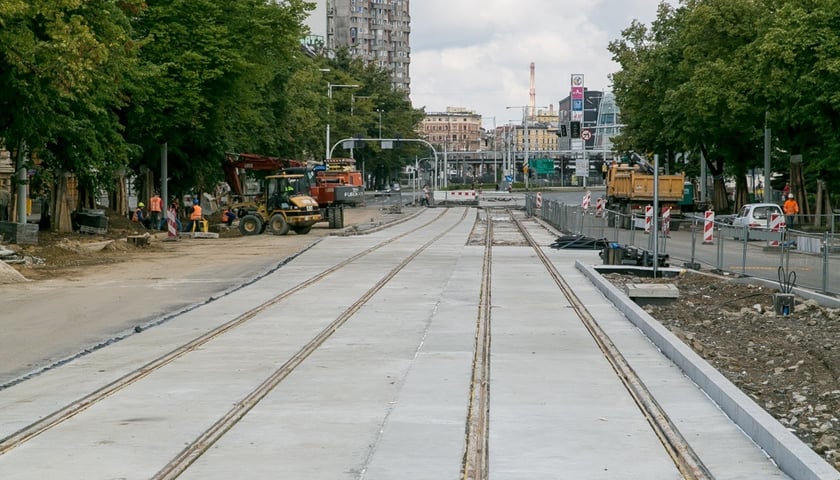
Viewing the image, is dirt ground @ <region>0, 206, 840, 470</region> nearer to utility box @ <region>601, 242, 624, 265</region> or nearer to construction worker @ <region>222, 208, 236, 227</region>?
utility box @ <region>601, 242, 624, 265</region>

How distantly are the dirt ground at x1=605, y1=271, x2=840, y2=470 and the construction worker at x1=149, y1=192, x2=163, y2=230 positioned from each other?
102 ft

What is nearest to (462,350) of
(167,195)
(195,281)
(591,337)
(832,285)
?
(591,337)

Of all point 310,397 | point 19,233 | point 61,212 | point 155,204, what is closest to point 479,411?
→ point 310,397

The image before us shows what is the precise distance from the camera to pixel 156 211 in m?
55.4

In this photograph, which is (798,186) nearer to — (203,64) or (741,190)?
(741,190)

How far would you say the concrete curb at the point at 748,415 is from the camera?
29.0 ft

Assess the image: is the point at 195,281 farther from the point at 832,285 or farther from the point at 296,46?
the point at 296,46

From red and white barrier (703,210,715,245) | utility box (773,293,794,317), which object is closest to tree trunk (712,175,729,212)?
red and white barrier (703,210,715,245)

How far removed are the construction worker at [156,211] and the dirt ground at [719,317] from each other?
10.0 metres

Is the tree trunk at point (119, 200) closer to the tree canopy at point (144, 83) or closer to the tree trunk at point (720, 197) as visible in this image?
the tree canopy at point (144, 83)

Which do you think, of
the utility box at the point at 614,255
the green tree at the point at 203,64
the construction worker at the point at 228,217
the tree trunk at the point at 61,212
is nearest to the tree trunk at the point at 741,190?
the green tree at the point at 203,64

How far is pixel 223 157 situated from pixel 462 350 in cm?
4714

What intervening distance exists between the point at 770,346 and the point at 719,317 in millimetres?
4057

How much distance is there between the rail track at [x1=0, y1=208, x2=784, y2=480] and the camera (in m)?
9.64
